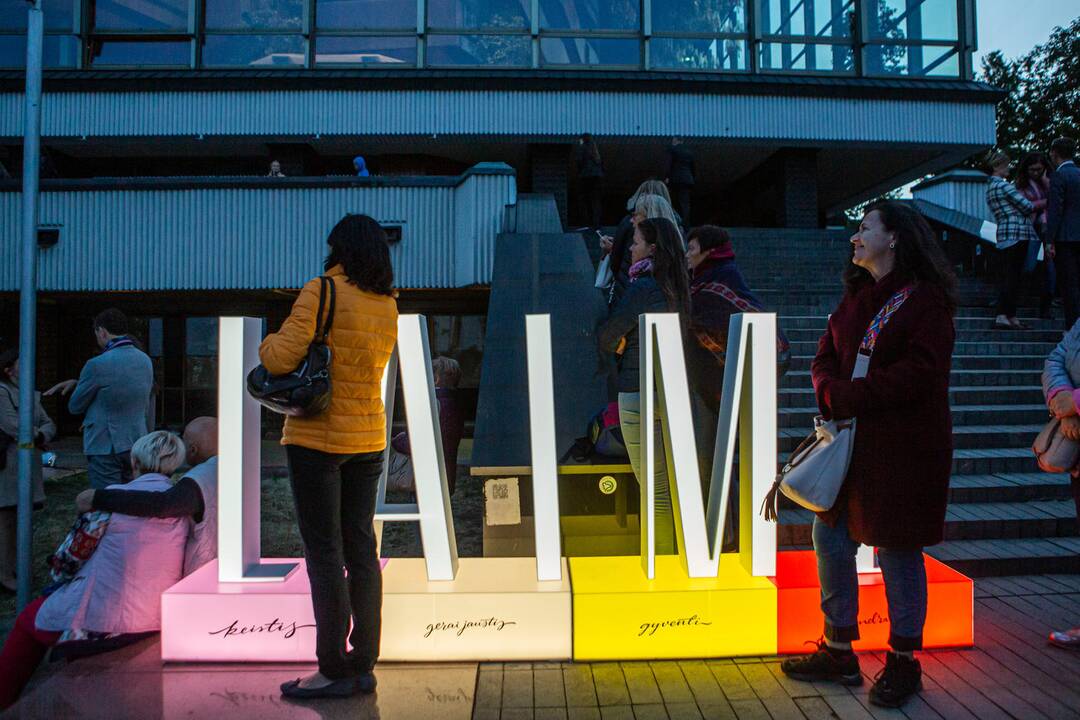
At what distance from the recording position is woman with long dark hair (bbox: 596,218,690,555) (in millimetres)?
3531

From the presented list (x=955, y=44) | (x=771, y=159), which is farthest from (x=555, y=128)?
(x=955, y=44)

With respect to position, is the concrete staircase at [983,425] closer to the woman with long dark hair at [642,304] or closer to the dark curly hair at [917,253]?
the dark curly hair at [917,253]

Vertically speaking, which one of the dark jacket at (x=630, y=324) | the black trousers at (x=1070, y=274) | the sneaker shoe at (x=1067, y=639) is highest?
the black trousers at (x=1070, y=274)

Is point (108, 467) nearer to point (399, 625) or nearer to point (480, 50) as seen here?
point (399, 625)

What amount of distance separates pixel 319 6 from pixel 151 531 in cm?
1351

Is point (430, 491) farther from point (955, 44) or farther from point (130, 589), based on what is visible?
point (955, 44)

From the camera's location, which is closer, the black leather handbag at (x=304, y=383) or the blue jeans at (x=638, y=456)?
the black leather handbag at (x=304, y=383)

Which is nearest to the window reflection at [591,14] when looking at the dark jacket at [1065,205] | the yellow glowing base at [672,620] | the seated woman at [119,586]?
the dark jacket at [1065,205]

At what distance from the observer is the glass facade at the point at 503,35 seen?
13758 millimetres

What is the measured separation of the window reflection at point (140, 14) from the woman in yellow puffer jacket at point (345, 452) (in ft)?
46.3

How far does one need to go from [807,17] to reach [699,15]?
2.30 m

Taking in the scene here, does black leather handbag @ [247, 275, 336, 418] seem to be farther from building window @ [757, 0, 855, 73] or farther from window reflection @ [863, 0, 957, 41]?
window reflection @ [863, 0, 957, 41]

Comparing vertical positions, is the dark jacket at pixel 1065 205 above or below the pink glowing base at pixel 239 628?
above

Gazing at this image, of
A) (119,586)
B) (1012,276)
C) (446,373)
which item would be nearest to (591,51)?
(1012,276)
